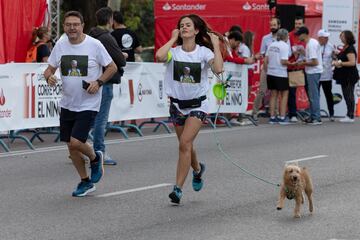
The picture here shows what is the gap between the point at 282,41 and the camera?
64.8ft

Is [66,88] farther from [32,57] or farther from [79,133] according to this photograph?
[32,57]

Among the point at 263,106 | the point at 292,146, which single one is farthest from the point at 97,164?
the point at 263,106

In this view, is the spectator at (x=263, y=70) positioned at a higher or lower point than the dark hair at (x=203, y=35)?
lower

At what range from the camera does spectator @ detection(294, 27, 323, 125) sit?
65.7 feet

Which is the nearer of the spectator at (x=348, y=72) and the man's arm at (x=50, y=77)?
the man's arm at (x=50, y=77)

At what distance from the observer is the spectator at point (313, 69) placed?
65.7ft

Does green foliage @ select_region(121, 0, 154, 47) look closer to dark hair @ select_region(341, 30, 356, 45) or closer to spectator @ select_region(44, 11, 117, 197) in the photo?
dark hair @ select_region(341, 30, 356, 45)

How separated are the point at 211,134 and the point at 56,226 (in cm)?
937

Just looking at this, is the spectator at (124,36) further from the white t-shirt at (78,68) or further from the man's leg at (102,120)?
the white t-shirt at (78,68)

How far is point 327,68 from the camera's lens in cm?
2094

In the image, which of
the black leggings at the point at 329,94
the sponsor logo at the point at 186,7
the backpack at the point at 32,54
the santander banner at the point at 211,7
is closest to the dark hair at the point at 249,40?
the black leggings at the point at 329,94

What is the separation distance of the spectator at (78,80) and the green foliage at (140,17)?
3764cm

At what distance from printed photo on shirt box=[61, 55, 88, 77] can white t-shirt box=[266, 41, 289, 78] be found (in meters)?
10.6

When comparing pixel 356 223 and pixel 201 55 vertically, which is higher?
Result: pixel 201 55
